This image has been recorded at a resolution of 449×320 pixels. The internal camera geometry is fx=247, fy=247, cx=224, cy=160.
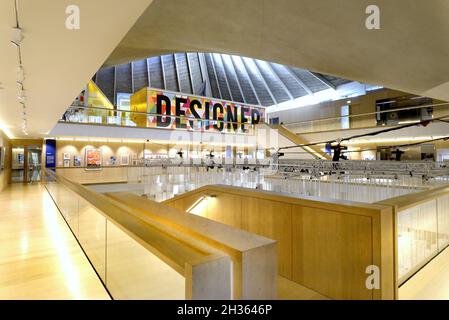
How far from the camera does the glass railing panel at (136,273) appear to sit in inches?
44.9

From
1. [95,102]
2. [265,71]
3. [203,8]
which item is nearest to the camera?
[203,8]

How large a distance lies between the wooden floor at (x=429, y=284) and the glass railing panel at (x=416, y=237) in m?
0.07

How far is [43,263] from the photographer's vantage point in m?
2.97

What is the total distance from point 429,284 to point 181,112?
14.1 m

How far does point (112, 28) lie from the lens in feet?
6.77

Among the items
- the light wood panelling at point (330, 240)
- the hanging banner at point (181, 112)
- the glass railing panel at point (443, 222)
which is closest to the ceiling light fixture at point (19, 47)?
the light wood panelling at point (330, 240)

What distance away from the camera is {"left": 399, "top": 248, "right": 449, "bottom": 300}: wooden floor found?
264cm

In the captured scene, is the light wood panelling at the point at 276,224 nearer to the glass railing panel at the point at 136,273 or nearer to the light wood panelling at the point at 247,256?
the light wood panelling at the point at 247,256

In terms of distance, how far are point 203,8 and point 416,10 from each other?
2.97m

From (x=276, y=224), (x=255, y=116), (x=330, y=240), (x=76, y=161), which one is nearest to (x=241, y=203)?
(x=276, y=224)

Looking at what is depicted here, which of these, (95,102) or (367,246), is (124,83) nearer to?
(95,102)

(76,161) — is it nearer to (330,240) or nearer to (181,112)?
(181,112)
